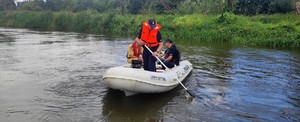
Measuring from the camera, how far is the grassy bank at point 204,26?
60.6ft

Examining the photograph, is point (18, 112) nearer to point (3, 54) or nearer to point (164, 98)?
point (164, 98)

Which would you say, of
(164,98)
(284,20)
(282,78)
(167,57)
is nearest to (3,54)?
(167,57)

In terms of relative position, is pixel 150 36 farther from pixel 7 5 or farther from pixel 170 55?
pixel 7 5

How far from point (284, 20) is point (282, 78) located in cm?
1296

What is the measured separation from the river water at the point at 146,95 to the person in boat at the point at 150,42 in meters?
0.73

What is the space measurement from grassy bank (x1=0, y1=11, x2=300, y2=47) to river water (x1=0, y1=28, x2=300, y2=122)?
6354 millimetres

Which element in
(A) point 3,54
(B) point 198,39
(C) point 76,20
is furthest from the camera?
(C) point 76,20

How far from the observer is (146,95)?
7340 mm

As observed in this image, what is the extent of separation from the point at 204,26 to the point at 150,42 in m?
15.9

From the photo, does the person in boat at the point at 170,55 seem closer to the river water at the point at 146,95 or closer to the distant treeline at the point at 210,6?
the river water at the point at 146,95

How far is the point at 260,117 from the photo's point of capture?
6094mm

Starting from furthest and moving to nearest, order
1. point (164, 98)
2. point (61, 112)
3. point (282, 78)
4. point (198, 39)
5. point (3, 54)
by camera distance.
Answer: point (198, 39)
point (3, 54)
point (282, 78)
point (164, 98)
point (61, 112)

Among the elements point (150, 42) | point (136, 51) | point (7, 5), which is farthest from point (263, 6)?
point (7, 5)

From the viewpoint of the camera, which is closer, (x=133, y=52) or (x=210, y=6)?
(x=133, y=52)
